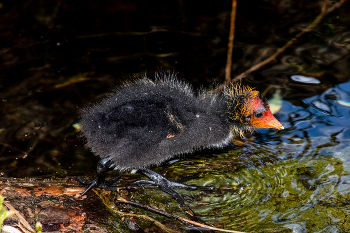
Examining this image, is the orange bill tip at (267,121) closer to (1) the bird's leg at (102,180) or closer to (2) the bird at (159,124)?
(2) the bird at (159,124)

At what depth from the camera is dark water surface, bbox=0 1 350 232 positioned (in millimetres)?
2367

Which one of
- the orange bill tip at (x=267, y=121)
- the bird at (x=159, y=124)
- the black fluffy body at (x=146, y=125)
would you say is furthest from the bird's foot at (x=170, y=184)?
the orange bill tip at (x=267, y=121)

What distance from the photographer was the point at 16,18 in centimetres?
442

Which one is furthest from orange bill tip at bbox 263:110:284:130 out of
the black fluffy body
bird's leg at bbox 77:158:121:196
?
bird's leg at bbox 77:158:121:196

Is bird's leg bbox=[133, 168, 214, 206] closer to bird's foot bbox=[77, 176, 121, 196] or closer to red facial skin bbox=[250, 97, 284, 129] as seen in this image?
bird's foot bbox=[77, 176, 121, 196]

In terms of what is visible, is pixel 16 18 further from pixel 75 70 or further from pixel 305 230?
pixel 305 230

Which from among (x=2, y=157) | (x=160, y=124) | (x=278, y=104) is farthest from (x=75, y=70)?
(x=278, y=104)

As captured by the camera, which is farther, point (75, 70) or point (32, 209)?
point (75, 70)

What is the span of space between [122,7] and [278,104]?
2.56 meters

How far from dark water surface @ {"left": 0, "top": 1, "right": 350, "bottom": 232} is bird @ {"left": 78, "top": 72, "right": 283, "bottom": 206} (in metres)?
0.23

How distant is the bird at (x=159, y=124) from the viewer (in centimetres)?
237

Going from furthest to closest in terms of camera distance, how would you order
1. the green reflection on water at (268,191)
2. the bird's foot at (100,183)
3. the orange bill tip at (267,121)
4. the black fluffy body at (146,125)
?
the orange bill tip at (267,121) < the bird's foot at (100,183) < the black fluffy body at (146,125) < the green reflection on water at (268,191)

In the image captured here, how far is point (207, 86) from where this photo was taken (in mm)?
3678

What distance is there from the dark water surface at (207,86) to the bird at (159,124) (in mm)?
233
